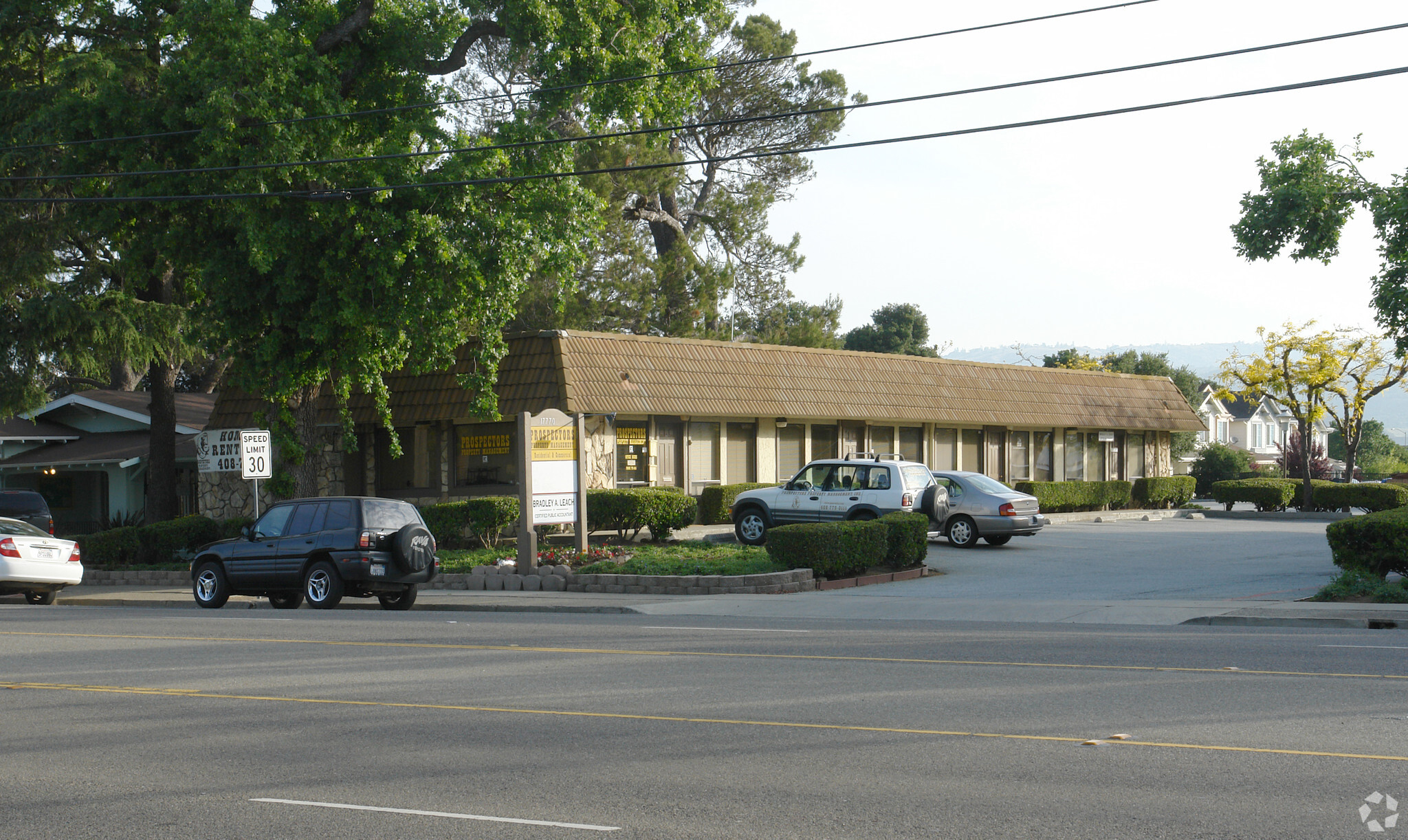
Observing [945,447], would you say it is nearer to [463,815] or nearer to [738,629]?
[738,629]

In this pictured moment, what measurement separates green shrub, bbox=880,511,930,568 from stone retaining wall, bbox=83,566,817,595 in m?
2.34

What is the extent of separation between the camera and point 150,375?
29.9m

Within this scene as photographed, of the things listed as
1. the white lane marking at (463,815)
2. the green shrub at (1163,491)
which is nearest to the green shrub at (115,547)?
the white lane marking at (463,815)

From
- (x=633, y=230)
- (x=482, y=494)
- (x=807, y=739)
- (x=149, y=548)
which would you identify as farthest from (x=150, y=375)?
(x=807, y=739)

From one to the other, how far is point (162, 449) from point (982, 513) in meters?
19.4

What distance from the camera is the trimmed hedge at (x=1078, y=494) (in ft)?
120

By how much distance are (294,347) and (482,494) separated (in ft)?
19.6

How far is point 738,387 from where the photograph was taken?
3123cm

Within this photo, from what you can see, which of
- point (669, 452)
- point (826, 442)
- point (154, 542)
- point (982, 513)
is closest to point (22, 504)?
point (154, 542)

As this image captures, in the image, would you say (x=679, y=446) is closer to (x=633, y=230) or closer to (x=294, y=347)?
(x=294, y=347)

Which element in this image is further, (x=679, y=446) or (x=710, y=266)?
(x=710, y=266)

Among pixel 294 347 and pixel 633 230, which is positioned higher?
pixel 633 230

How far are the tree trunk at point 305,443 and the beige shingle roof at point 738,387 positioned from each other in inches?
127

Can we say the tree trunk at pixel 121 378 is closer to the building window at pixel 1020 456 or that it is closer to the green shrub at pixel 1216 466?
the building window at pixel 1020 456
